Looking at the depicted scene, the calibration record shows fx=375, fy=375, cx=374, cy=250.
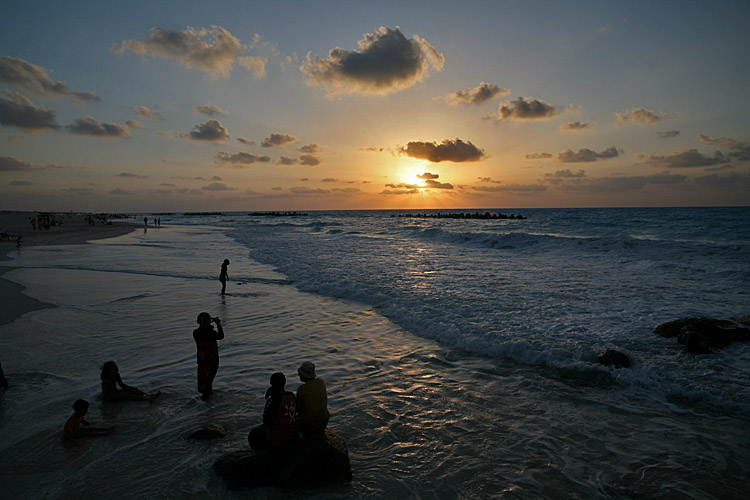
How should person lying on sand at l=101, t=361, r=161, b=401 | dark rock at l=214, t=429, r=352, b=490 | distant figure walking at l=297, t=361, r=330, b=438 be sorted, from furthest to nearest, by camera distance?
person lying on sand at l=101, t=361, r=161, b=401, distant figure walking at l=297, t=361, r=330, b=438, dark rock at l=214, t=429, r=352, b=490

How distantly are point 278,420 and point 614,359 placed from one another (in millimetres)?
7487

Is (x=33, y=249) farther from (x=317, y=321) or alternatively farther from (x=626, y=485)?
(x=626, y=485)

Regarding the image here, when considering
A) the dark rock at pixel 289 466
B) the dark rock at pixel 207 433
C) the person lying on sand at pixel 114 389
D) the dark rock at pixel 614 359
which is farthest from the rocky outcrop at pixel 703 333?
the person lying on sand at pixel 114 389

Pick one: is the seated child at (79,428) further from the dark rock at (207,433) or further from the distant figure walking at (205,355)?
the distant figure walking at (205,355)

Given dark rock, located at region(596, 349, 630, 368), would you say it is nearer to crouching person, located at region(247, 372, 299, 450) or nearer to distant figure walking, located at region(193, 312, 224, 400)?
crouching person, located at region(247, 372, 299, 450)

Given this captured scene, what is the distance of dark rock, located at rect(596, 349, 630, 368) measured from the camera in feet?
27.1

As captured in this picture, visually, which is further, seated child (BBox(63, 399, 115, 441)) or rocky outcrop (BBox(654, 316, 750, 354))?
rocky outcrop (BBox(654, 316, 750, 354))

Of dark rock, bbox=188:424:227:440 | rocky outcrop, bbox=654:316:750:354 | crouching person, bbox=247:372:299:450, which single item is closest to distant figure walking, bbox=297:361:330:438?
crouching person, bbox=247:372:299:450

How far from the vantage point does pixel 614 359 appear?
27.3 ft

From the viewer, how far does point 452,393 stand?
7.24 metres

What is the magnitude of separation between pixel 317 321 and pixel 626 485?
8.86 metres

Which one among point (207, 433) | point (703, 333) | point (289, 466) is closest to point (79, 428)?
point (207, 433)

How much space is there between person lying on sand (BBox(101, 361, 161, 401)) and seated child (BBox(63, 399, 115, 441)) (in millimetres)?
955

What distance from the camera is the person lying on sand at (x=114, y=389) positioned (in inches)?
253
